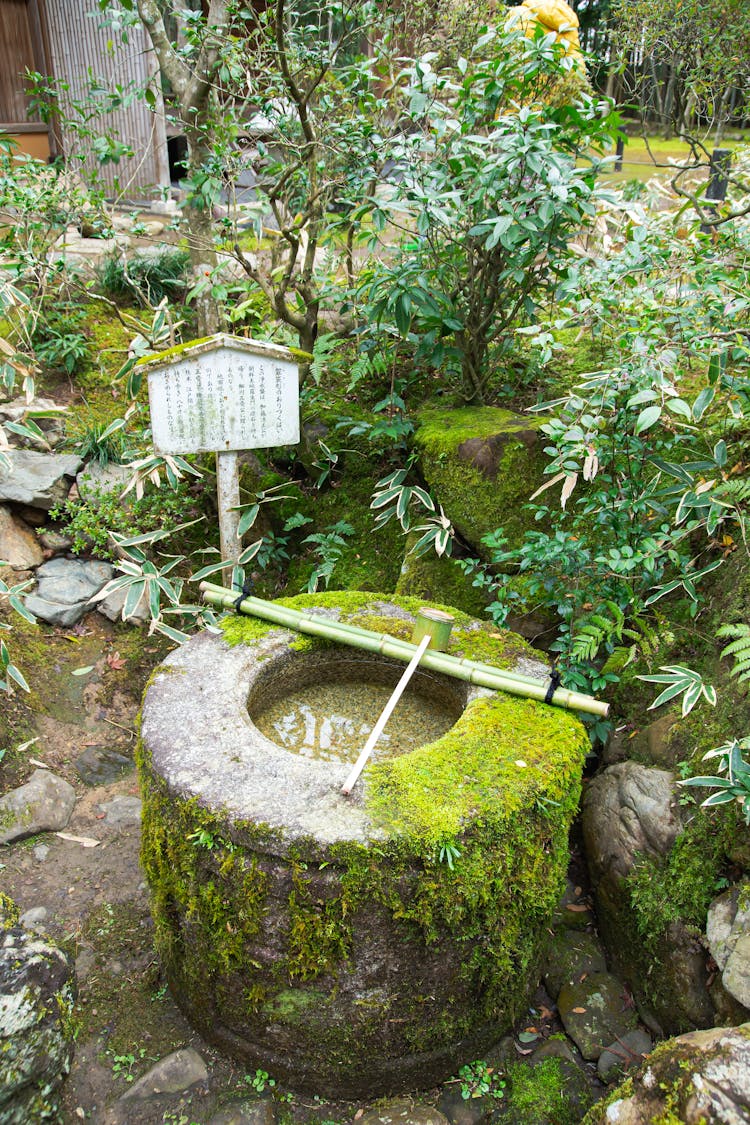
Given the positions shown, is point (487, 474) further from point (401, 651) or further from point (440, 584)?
point (401, 651)

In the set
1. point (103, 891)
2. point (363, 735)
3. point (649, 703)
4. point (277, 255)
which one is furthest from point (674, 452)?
point (103, 891)

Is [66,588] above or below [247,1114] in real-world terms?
above

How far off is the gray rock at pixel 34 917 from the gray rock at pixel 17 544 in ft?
6.91

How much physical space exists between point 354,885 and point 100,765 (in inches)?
88.8

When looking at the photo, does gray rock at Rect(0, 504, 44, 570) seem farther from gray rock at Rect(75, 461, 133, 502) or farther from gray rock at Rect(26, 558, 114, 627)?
gray rock at Rect(75, 461, 133, 502)

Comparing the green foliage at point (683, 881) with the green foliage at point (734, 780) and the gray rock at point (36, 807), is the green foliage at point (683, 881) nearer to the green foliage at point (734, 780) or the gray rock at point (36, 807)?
the green foliage at point (734, 780)

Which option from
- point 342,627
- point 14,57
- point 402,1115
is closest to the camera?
point 402,1115

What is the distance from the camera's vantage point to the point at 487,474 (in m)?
4.09

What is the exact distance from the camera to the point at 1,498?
4730 mm

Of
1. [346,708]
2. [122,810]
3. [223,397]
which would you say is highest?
[223,397]

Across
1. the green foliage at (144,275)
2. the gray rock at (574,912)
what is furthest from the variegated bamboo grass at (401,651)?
the green foliage at (144,275)

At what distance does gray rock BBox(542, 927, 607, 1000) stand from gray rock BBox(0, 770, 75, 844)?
234cm

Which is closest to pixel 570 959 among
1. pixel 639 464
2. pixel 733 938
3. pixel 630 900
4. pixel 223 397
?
pixel 630 900

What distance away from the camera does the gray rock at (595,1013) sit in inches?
112
